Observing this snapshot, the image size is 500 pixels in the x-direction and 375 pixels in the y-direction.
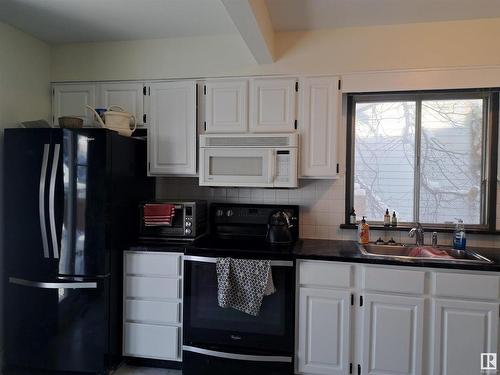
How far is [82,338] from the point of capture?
2.29 meters

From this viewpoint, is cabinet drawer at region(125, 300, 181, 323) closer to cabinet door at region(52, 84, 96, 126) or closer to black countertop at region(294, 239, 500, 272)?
black countertop at region(294, 239, 500, 272)

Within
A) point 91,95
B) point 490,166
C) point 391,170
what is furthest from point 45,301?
point 490,166

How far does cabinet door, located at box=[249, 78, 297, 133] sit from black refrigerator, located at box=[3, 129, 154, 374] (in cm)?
104

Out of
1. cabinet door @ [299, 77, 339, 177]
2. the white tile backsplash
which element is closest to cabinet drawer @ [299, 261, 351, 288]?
the white tile backsplash

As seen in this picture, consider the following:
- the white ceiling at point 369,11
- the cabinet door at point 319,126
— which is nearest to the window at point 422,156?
the cabinet door at point 319,126

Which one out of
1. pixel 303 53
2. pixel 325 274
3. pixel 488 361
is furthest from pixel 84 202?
pixel 488 361

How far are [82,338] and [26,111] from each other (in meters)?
1.79

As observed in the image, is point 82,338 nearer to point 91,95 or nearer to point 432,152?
point 91,95

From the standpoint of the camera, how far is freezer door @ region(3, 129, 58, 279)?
2.28m

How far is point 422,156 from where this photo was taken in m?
2.63

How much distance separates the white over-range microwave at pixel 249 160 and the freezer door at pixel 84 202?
723 millimetres

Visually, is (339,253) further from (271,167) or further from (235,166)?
(235,166)

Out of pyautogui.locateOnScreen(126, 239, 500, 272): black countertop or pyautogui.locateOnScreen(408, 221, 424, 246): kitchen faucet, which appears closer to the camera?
pyautogui.locateOnScreen(126, 239, 500, 272): black countertop

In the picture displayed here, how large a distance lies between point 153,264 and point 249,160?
1.03 metres
